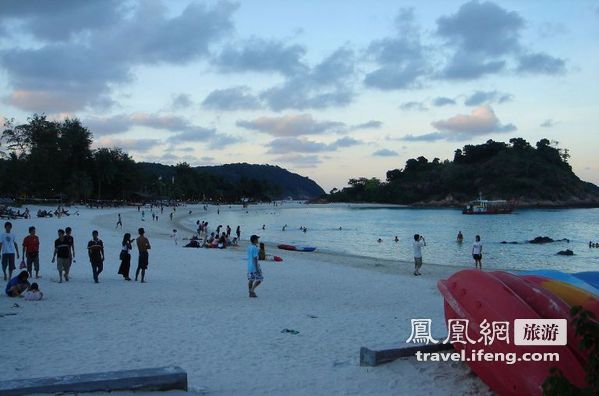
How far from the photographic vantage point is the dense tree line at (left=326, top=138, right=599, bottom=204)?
144 metres

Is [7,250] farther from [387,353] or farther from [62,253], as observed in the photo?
[387,353]

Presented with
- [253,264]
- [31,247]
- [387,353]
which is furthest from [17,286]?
[387,353]

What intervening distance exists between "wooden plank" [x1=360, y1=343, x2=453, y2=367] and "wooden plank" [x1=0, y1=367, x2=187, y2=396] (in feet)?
7.97

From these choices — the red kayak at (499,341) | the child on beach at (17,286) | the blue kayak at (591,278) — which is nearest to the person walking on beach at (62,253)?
the child on beach at (17,286)

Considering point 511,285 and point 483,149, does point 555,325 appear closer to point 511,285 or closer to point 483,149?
point 511,285

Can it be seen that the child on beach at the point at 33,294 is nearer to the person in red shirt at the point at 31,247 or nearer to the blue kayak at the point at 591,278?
the person in red shirt at the point at 31,247

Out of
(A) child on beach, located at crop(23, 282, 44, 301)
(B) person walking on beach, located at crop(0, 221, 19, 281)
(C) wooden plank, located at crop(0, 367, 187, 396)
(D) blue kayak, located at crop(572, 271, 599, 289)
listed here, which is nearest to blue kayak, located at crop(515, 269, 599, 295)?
(D) blue kayak, located at crop(572, 271, 599, 289)

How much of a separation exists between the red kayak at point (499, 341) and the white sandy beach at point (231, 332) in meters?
0.46

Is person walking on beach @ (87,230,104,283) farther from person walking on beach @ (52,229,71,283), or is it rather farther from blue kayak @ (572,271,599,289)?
blue kayak @ (572,271,599,289)

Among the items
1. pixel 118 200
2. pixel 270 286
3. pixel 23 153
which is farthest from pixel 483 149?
pixel 270 286

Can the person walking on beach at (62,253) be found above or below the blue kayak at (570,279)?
below

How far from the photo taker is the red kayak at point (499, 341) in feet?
16.0

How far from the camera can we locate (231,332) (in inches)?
332

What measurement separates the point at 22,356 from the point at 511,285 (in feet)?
21.1
